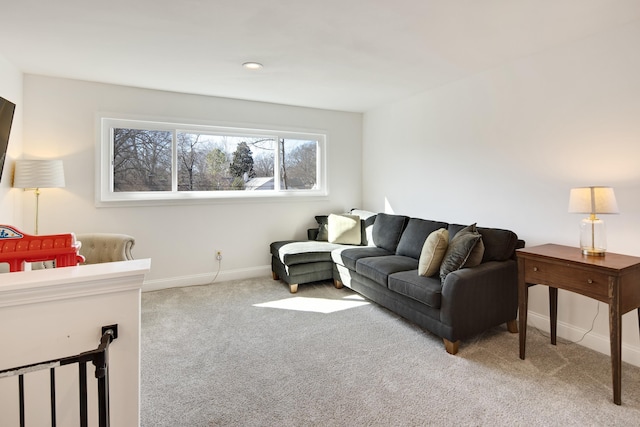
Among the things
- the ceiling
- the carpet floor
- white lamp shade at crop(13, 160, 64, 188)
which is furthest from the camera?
white lamp shade at crop(13, 160, 64, 188)

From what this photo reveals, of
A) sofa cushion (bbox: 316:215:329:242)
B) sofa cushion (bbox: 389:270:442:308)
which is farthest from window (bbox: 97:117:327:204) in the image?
sofa cushion (bbox: 389:270:442:308)

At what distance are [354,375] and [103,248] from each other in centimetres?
256

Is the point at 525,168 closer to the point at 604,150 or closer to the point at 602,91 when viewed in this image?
the point at 604,150

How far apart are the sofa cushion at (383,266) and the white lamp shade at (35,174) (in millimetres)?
2978

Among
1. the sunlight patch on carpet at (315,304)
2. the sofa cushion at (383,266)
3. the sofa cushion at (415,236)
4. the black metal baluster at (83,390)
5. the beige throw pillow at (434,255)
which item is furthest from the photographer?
the sofa cushion at (415,236)

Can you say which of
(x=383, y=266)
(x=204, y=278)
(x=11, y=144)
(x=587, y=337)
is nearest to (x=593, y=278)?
(x=587, y=337)

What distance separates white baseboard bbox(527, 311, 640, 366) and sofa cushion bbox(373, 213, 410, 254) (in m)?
1.46

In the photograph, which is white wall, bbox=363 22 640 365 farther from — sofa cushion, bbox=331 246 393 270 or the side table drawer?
sofa cushion, bbox=331 246 393 270

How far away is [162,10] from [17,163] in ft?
6.75

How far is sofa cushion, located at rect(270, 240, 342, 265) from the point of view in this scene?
3.70 meters

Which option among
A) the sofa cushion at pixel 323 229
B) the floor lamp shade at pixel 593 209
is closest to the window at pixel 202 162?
the sofa cushion at pixel 323 229

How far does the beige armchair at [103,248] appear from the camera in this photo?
3.06 meters

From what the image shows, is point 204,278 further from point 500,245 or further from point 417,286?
point 500,245

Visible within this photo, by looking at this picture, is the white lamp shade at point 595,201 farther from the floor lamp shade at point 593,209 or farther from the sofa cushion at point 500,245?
the sofa cushion at point 500,245
